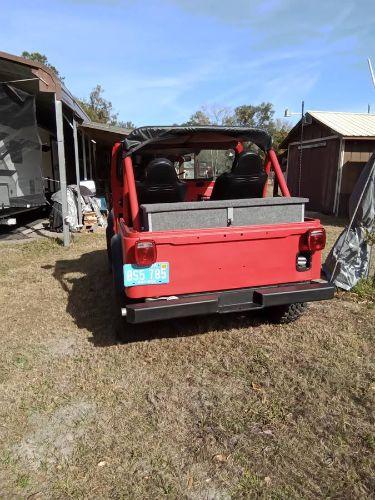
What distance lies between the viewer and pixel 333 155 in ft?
Result: 47.3

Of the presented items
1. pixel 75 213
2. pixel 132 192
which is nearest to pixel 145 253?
pixel 132 192

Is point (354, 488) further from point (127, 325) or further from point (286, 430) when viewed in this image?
point (127, 325)

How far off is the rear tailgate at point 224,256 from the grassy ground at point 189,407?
659mm

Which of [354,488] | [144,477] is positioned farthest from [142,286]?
[354,488]

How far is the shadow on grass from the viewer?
4.20 metres

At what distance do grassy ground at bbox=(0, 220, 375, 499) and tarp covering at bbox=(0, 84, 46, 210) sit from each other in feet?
17.0

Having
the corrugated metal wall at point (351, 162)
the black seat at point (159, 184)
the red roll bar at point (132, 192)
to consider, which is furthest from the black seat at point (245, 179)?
the corrugated metal wall at point (351, 162)

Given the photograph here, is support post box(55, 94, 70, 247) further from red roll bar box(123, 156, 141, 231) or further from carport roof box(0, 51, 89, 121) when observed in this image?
red roll bar box(123, 156, 141, 231)

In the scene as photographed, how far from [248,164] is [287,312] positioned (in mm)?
1573

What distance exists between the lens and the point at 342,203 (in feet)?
46.8

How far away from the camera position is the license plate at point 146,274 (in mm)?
3354

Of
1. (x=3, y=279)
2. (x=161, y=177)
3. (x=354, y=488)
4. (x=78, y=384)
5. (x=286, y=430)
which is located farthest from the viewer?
(x=3, y=279)

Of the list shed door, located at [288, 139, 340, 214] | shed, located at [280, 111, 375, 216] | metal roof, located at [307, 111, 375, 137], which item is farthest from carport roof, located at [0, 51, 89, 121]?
metal roof, located at [307, 111, 375, 137]

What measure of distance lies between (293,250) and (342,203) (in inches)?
453
